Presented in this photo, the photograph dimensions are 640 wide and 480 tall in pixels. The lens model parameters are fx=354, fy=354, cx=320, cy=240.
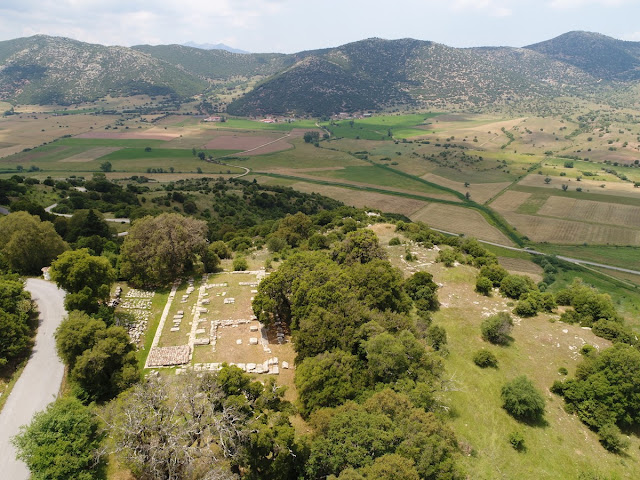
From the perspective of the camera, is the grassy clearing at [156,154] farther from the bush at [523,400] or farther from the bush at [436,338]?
the bush at [523,400]

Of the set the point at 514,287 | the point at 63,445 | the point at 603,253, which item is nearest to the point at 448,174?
the point at 603,253

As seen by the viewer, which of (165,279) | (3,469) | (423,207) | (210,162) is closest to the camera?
(3,469)

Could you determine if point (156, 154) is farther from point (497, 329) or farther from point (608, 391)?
point (608, 391)

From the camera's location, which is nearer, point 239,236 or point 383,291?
point 383,291

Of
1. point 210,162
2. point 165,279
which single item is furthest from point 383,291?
point 210,162

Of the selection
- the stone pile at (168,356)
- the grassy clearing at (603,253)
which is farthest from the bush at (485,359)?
the grassy clearing at (603,253)

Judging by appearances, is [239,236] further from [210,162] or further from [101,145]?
[101,145]
